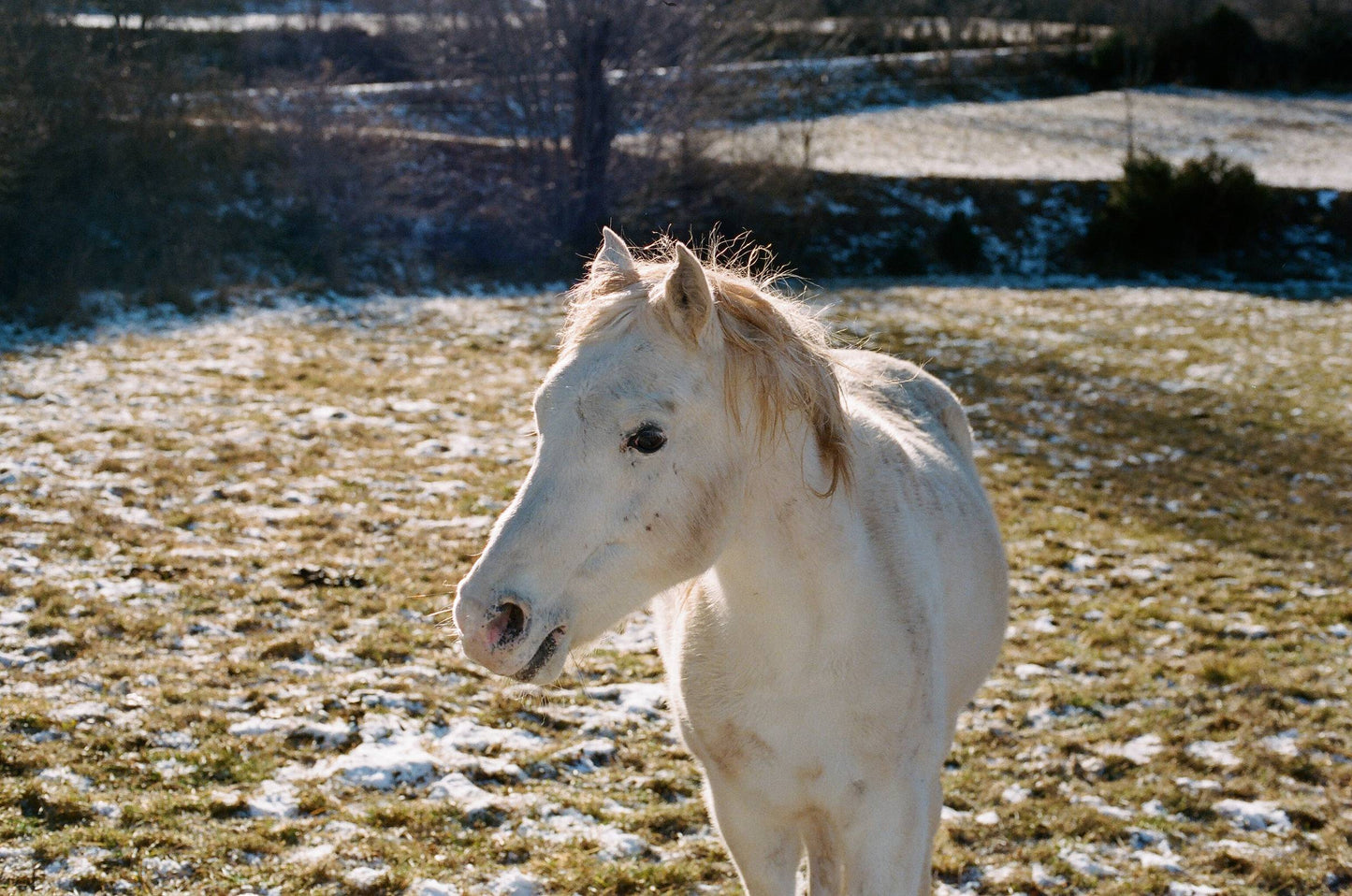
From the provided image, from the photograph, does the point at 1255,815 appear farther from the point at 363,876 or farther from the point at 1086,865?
the point at 363,876

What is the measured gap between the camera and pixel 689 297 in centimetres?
208

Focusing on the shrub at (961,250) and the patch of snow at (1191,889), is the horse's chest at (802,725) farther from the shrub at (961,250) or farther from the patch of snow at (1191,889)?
the shrub at (961,250)

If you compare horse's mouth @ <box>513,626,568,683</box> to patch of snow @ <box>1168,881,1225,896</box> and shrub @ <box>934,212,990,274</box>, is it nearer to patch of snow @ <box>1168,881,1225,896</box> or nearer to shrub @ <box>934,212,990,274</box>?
patch of snow @ <box>1168,881,1225,896</box>

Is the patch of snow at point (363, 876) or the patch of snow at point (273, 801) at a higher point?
the patch of snow at point (273, 801)

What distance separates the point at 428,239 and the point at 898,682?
53.6 feet

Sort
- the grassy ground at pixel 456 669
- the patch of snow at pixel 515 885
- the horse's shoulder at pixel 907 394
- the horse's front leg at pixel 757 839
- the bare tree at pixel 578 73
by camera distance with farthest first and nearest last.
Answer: the bare tree at pixel 578 73
the grassy ground at pixel 456 669
the horse's shoulder at pixel 907 394
the patch of snow at pixel 515 885
the horse's front leg at pixel 757 839

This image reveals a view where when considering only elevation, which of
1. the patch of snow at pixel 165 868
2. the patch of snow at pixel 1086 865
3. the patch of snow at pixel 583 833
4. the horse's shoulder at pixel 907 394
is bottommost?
the patch of snow at pixel 1086 865

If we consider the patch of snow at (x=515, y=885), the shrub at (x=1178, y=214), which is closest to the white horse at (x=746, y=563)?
the patch of snow at (x=515, y=885)

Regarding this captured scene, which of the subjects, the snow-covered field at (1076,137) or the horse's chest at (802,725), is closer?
the horse's chest at (802,725)

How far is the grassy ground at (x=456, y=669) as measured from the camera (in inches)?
143

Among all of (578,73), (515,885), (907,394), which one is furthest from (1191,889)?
(578,73)

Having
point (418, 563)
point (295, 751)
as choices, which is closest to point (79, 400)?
point (418, 563)

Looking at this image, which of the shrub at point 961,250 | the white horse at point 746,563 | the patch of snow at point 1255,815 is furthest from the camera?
the shrub at point 961,250

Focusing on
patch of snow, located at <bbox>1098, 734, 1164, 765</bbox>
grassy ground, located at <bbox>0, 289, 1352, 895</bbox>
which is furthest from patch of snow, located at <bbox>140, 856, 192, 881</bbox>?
patch of snow, located at <bbox>1098, 734, 1164, 765</bbox>
